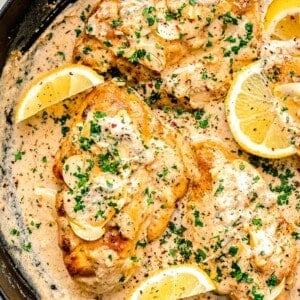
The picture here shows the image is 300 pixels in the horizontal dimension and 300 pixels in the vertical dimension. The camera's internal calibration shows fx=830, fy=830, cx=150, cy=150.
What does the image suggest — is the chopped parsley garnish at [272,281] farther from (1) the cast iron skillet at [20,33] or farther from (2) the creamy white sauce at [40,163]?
(1) the cast iron skillet at [20,33]

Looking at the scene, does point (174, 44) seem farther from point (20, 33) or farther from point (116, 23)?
point (20, 33)

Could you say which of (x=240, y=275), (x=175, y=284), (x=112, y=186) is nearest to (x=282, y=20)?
(x=112, y=186)

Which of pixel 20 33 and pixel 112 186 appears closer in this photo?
pixel 112 186

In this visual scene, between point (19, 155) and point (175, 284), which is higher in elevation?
point (19, 155)

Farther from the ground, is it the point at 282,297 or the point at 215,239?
the point at 215,239

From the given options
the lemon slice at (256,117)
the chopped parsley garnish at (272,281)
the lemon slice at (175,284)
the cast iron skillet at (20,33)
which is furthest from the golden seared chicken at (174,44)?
the chopped parsley garnish at (272,281)

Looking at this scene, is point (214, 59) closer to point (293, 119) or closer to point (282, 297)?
point (293, 119)

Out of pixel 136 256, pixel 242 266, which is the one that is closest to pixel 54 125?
pixel 136 256
